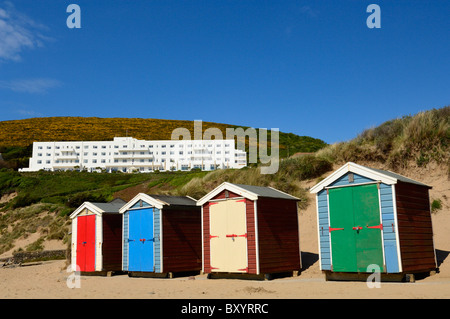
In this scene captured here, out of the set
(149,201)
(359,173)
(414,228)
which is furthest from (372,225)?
(149,201)

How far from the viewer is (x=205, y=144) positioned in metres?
79.2

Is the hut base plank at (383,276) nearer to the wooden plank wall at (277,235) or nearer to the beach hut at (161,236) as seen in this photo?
the wooden plank wall at (277,235)

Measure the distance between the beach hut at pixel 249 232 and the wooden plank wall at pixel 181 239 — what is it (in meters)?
1.40

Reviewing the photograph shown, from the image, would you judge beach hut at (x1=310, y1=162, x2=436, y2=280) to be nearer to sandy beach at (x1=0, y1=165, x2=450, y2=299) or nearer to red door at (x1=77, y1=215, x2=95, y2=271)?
sandy beach at (x1=0, y1=165, x2=450, y2=299)

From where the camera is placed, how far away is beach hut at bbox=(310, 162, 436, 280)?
1071cm

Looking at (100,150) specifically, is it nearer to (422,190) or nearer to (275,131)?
(275,131)

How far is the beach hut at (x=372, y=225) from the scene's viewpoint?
10.7 m

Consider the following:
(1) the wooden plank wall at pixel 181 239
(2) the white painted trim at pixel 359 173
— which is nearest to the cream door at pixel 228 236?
(1) the wooden plank wall at pixel 181 239

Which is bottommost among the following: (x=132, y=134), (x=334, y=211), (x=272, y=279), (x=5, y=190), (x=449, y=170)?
(x=272, y=279)

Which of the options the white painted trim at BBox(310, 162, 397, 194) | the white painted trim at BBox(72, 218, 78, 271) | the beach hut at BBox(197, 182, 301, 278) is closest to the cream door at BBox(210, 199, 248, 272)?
the beach hut at BBox(197, 182, 301, 278)

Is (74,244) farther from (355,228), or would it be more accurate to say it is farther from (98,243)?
(355,228)
